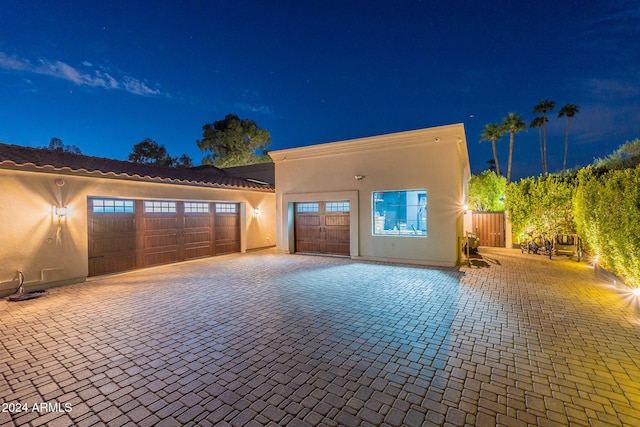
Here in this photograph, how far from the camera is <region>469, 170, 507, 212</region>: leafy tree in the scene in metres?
17.9

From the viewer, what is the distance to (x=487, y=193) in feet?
58.6

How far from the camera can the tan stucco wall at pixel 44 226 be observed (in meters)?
6.63

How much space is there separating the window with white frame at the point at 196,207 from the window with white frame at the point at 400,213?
22.7ft

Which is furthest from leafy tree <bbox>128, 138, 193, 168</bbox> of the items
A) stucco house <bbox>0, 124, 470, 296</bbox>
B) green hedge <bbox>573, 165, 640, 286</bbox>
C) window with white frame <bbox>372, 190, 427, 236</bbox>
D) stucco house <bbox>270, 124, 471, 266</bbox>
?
green hedge <bbox>573, 165, 640, 286</bbox>

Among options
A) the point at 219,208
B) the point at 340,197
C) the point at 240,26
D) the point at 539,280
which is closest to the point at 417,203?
the point at 340,197

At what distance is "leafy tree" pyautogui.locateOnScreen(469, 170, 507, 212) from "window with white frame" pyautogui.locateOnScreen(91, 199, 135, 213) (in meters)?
17.8

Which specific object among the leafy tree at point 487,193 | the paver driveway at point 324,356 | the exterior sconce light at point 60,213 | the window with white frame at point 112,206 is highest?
the leafy tree at point 487,193

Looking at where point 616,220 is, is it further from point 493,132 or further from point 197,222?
point 493,132

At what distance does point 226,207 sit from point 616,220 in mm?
12555

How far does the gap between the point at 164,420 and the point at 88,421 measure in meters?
0.66

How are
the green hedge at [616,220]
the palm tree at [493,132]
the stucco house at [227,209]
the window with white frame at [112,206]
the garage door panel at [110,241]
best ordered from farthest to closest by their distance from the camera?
1. the palm tree at [493,132]
2. the window with white frame at [112,206]
3. the garage door panel at [110,241]
4. the stucco house at [227,209]
5. the green hedge at [616,220]

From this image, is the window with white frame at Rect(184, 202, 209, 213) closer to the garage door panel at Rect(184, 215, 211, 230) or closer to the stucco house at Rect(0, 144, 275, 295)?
the stucco house at Rect(0, 144, 275, 295)

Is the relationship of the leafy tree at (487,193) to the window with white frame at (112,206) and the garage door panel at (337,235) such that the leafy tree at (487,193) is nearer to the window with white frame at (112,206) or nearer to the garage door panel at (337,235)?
the garage door panel at (337,235)

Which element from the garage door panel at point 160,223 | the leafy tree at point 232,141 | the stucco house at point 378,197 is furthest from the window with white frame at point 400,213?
the leafy tree at point 232,141
